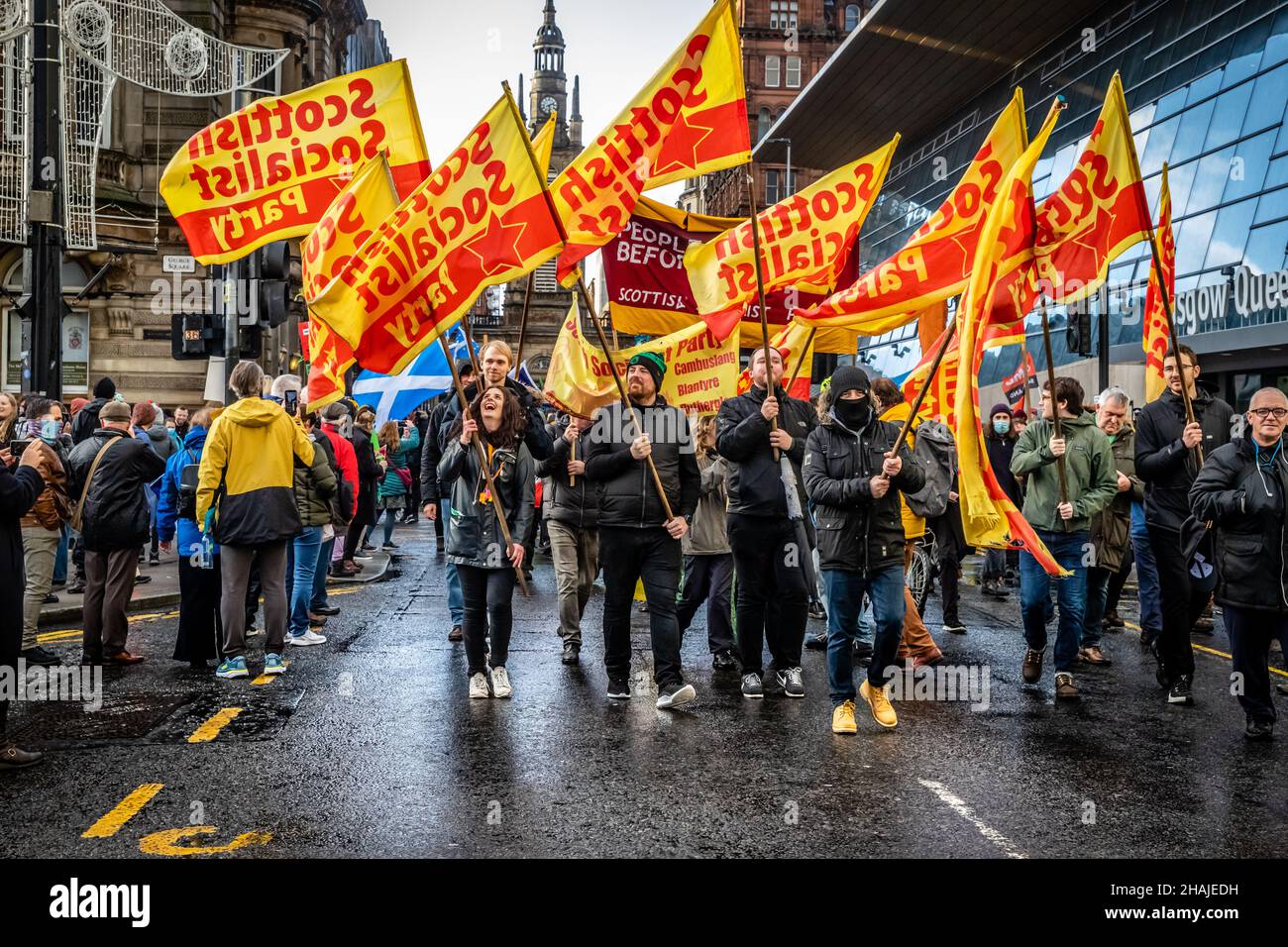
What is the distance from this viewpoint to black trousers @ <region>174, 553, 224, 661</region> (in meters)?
8.95

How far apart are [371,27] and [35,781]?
72930mm

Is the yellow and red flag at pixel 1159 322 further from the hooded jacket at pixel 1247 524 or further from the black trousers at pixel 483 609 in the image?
the black trousers at pixel 483 609

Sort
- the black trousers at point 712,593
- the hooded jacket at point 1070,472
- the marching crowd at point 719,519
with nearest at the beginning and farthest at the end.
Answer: the marching crowd at point 719,519, the hooded jacket at point 1070,472, the black trousers at point 712,593

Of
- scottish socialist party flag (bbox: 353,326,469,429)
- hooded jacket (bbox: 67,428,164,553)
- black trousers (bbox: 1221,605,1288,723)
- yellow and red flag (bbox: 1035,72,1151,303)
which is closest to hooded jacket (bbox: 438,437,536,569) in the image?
hooded jacket (bbox: 67,428,164,553)

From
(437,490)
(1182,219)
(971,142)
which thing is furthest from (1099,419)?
(971,142)

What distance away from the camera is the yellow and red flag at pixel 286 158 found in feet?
28.6

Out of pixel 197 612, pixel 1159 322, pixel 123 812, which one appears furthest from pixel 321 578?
pixel 1159 322

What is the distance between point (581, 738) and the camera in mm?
7016

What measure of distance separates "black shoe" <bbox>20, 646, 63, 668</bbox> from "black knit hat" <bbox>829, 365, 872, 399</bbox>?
5629mm

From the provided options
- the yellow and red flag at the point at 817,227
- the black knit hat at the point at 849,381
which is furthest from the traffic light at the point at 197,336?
the black knit hat at the point at 849,381

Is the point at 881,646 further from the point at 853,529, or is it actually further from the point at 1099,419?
the point at 1099,419

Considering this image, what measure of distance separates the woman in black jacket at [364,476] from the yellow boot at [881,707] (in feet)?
25.2

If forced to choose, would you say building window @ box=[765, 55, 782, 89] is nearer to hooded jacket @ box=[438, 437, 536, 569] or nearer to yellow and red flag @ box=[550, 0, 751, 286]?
yellow and red flag @ box=[550, 0, 751, 286]

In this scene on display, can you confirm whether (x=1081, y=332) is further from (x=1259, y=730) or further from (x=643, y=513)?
(x=643, y=513)
